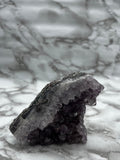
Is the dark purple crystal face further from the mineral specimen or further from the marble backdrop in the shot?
the marble backdrop

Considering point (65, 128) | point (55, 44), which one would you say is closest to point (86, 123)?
point (65, 128)

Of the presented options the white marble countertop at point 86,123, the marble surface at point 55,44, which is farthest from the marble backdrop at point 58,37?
the white marble countertop at point 86,123

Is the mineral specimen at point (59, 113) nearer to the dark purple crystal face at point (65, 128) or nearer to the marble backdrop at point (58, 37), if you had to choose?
the dark purple crystal face at point (65, 128)

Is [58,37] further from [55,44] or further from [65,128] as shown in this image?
[65,128]

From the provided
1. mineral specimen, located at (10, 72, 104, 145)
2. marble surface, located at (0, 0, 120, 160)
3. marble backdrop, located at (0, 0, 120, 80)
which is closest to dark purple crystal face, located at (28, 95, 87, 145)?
mineral specimen, located at (10, 72, 104, 145)

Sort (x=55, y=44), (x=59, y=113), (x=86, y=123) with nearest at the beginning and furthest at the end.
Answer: (x=59, y=113) → (x=86, y=123) → (x=55, y=44)

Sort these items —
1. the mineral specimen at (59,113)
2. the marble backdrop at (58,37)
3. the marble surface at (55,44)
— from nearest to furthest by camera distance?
the mineral specimen at (59,113) < the marble surface at (55,44) < the marble backdrop at (58,37)
